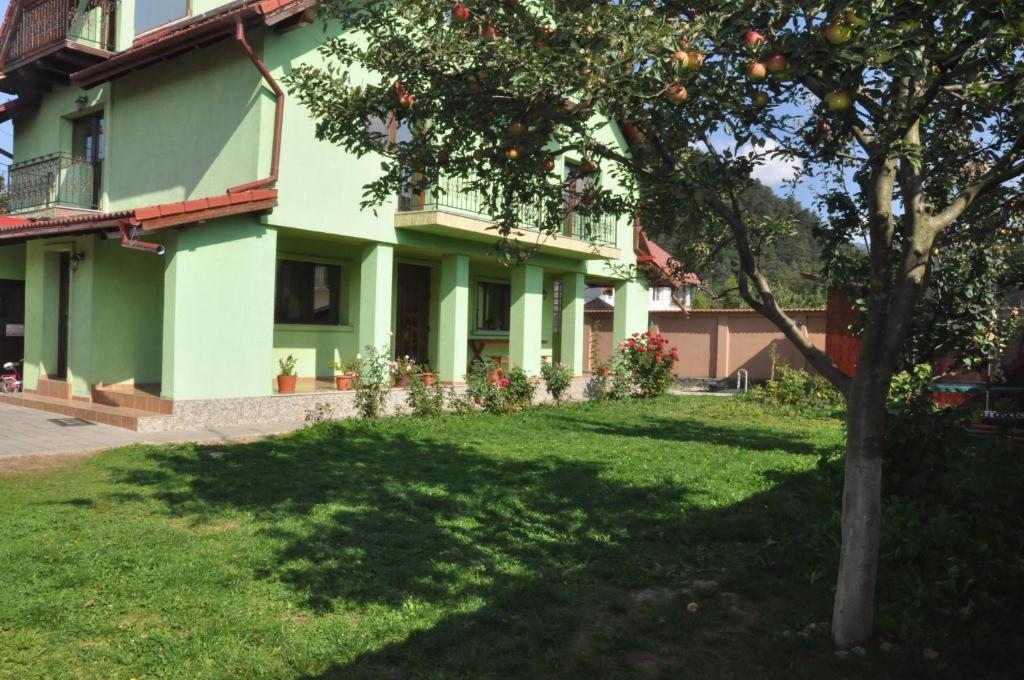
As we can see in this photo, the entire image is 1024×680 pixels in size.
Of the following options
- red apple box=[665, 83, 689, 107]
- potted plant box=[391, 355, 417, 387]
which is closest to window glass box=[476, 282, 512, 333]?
potted plant box=[391, 355, 417, 387]

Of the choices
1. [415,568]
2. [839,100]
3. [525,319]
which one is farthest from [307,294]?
[839,100]

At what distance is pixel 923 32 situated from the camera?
3.20m

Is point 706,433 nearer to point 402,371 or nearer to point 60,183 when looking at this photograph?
point 402,371

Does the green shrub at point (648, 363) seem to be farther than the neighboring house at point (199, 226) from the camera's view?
Yes

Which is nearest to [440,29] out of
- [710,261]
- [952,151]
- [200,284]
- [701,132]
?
[701,132]

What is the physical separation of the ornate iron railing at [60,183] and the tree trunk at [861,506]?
14.3 metres

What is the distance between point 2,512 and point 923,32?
22.5ft

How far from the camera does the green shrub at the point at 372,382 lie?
40.9 ft

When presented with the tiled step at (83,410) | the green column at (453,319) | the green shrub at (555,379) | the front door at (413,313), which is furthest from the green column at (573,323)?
the tiled step at (83,410)

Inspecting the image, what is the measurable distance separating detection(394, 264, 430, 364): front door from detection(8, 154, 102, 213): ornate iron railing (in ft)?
19.4

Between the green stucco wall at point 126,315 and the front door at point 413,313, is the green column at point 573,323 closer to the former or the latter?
the front door at point 413,313

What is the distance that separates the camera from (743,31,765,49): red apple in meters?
3.42

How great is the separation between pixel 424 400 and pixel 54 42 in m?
9.31

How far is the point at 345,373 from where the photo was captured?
13.2 meters
